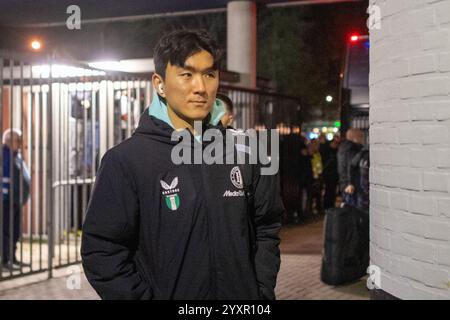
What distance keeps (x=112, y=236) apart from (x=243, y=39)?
10794 millimetres

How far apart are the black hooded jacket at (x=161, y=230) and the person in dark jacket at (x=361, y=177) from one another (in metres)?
5.57

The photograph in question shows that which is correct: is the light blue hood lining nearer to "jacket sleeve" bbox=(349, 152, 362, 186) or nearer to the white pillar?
"jacket sleeve" bbox=(349, 152, 362, 186)

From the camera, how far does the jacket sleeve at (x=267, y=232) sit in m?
2.35

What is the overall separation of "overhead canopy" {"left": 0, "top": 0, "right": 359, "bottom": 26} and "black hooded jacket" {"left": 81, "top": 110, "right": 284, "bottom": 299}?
34.8ft

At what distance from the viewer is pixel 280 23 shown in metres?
30.3

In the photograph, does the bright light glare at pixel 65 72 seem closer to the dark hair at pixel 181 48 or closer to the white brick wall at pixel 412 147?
the white brick wall at pixel 412 147

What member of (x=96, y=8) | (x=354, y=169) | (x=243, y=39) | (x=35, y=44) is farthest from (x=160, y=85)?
(x=96, y=8)

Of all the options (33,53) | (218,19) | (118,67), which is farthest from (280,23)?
(33,53)

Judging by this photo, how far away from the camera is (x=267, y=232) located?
2.42m

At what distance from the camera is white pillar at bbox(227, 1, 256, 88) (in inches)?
487

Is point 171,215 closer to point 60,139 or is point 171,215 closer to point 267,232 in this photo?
point 267,232
